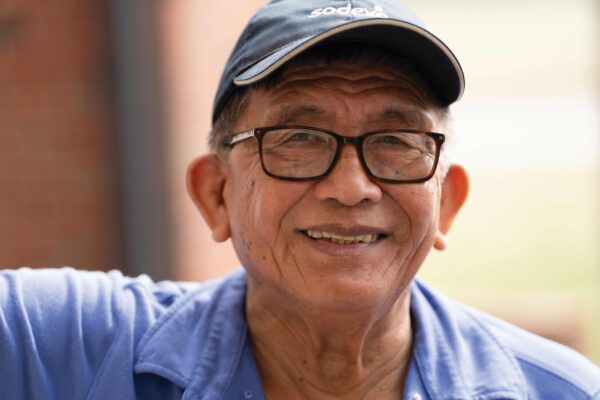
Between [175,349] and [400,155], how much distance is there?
0.74 metres

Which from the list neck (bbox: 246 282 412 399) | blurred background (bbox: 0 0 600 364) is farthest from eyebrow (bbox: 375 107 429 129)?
blurred background (bbox: 0 0 600 364)

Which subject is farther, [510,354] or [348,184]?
[510,354]

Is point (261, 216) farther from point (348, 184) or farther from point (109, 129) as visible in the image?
point (109, 129)

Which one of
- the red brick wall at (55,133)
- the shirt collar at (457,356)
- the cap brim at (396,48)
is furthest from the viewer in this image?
the red brick wall at (55,133)

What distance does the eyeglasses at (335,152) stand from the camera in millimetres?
2270

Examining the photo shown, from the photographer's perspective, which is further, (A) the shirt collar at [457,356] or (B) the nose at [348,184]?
(A) the shirt collar at [457,356]

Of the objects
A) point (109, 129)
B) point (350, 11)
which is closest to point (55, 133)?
point (109, 129)

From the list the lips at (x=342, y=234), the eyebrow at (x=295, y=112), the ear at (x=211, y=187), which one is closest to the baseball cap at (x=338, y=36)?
the eyebrow at (x=295, y=112)

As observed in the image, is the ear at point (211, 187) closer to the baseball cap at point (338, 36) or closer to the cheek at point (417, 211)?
the baseball cap at point (338, 36)

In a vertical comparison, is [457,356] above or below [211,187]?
below

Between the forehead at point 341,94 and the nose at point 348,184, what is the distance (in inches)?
4.1

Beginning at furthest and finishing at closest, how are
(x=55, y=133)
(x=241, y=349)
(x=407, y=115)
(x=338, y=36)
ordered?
(x=55, y=133)
(x=241, y=349)
(x=407, y=115)
(x=338, y=36)

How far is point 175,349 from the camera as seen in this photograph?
2422 millimetres

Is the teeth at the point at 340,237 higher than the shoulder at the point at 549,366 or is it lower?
higher
